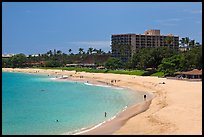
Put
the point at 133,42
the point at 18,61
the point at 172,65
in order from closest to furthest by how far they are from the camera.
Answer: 1. the point at 172,65
2. the point at 133,42
3. the point at 18,61

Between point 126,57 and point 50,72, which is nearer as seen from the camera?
point 50,72

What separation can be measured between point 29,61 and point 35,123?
5224 inches

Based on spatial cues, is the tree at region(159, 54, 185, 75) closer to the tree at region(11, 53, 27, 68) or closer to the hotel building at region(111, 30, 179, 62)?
the hotel building at region(111, 30, 179, 62)

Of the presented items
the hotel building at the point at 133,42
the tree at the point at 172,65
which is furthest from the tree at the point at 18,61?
the tree at the point at 172,65

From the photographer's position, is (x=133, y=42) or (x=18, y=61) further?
(x=18, y=61)

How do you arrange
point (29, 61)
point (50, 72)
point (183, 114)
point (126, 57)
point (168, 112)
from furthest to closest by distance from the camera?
1. point (29, 61)
2. point (126, 57)
3. point (50, 72)
4. point (168, 112)
5. point (183, 114)

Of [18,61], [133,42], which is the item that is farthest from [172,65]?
[18,61]

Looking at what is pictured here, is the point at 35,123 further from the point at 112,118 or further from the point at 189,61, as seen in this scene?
the point at 189,61

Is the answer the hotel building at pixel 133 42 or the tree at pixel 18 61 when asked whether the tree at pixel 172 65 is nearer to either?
the hotel building at pixel 133 42

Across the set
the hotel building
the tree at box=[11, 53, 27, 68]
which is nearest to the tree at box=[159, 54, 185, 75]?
the hotel building

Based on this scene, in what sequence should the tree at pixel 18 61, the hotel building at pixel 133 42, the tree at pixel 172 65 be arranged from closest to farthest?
the tree at pixel 172 65
the hotel building at pixel 133 42
the tree at pixel 18 61

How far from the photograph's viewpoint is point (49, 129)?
22.5m

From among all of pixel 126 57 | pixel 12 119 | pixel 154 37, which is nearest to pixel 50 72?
pixel 126 57

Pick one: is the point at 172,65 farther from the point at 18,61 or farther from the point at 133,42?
the point at 18,61
